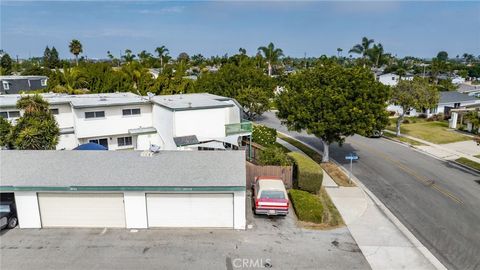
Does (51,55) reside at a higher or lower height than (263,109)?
higher

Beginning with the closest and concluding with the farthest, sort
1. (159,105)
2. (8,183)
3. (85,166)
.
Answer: (8,183), (85,166), (159,105)

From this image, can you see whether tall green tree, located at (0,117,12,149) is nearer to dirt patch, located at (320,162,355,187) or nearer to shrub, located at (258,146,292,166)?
shrub, located at (258,146,292,166)

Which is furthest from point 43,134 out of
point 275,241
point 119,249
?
point 275,241

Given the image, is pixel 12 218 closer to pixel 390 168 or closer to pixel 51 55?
pixel 390 168

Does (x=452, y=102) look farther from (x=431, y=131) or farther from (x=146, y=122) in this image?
(x=146, y=122)

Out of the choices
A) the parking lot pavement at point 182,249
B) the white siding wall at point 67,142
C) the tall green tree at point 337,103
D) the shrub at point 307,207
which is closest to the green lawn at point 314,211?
the shrub at point 307,207

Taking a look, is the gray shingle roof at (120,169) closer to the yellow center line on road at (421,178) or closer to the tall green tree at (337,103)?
the tall green tree at (337,103)
